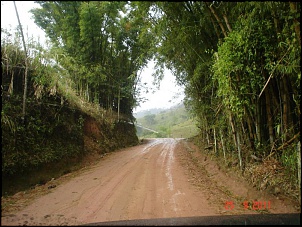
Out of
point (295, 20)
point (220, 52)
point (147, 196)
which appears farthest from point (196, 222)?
point (220, 52)

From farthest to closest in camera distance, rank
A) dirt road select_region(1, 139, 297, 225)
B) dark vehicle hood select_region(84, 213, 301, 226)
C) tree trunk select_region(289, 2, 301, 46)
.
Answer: dirt road select_region(1, 139, 297, 225) < tree trunk select_region(289, 2, 301, 46) < dark vehicle hood select_region(84, 213, 301, 226)

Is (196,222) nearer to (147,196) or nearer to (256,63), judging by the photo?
(147,196)

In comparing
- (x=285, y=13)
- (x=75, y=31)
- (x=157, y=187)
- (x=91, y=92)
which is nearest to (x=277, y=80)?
(x=285, y=13)

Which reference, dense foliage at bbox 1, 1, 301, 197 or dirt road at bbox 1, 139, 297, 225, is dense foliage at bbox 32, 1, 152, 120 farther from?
dirt road at bbox 1, 139, 297, 225

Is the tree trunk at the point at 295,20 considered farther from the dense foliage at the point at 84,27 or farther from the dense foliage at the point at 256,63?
the dense foliage at the point at 84,27

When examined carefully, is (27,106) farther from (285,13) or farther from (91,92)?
(285,13)

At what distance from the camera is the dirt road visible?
3.36 meters

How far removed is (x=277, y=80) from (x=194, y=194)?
9.23 feet

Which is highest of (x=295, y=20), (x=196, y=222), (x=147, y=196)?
(x=295, y=20)

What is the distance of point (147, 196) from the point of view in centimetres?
429

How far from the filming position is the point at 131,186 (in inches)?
195

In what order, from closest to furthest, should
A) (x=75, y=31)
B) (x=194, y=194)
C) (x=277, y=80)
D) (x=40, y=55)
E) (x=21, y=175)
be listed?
(x=75, y=31) → (x=277, y=80) → (x=194, y=194) → (x=21, y=175) → (x=40, y=55)

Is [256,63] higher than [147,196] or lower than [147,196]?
higher

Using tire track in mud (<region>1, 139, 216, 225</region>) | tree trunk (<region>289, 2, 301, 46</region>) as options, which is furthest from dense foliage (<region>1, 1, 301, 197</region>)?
tire track in mud (<region>1, 139, 216, 225</region>)
